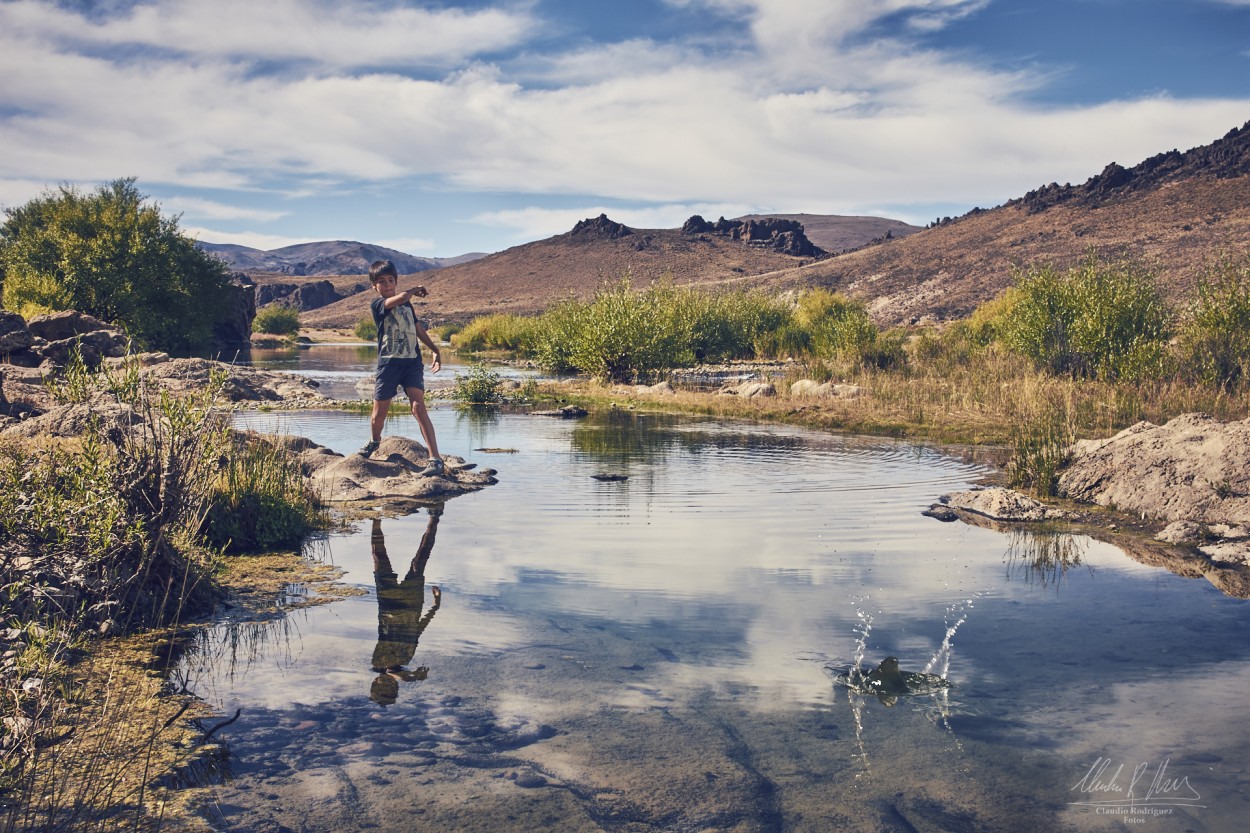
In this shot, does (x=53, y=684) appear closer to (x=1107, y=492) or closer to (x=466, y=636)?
(x=466, y=636)

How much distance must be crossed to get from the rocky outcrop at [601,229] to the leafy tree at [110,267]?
97.4m

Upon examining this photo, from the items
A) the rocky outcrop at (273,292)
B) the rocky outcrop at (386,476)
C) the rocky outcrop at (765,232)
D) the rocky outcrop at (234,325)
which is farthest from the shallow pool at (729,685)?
the rocky outcrop at (273,292)

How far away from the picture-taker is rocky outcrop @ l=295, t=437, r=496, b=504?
1112 centimetres

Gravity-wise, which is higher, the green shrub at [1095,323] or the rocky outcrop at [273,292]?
the rocky outcrop at [273,292]

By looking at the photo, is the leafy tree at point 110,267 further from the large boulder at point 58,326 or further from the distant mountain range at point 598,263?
the distant mountain range at point 598,263

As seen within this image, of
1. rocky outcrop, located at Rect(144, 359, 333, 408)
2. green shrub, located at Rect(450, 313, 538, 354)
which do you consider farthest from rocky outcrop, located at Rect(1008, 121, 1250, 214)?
rocky outcrop, located at Rect(144, 359, 333, 408)

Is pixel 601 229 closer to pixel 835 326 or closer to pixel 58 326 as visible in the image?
pixel 835 326

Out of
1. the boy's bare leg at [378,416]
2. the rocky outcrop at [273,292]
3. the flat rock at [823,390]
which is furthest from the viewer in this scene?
the rocky outcrop at [273,292]

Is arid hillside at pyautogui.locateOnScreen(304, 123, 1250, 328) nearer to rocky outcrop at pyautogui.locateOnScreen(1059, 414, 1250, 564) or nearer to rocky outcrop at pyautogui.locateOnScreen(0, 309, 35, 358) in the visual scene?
rocky outcrop at pyautogui.locateOnScreen(0, 309, 35, 358)

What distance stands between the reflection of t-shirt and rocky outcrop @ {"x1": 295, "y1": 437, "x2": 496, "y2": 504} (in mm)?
1285

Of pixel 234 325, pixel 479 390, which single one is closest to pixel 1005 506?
pixel 479 390

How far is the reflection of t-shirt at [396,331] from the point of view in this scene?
463 inches

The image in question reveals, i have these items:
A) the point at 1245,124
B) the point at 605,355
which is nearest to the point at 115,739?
the point at 605,355

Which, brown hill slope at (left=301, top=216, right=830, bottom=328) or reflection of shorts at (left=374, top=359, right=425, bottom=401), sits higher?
brown hill slope at (left=301, top=216, right=830, bottom=328)
